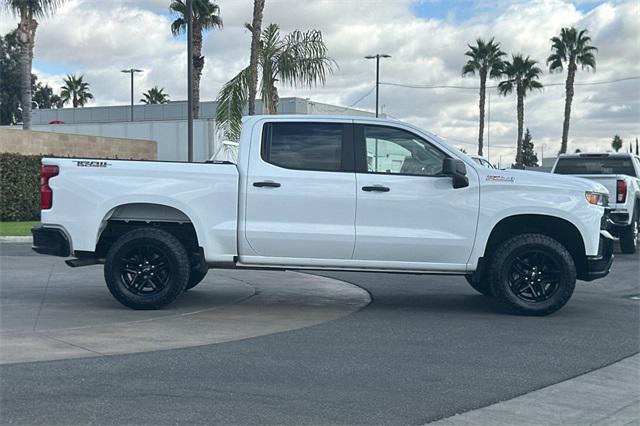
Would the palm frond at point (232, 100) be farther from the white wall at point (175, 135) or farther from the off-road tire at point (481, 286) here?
the white wall at point (175, 135)

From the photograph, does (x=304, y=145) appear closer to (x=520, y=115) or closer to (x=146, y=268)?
(x=146, y=268)

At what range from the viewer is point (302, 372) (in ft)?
21.0

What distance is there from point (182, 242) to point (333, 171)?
1.98m

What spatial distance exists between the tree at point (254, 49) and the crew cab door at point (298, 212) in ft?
45.0

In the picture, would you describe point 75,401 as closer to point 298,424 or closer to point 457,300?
point 298,424

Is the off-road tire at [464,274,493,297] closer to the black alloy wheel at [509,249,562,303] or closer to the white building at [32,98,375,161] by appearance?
the black alloy wheel at [509,249,562,303]

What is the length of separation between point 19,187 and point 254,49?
8.71m

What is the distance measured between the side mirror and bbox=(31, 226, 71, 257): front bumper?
4.27 m

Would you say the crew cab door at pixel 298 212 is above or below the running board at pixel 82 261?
above

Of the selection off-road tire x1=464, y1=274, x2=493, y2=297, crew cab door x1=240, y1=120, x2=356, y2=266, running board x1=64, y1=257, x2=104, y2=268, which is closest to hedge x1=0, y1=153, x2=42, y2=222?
running board x1=64, y1=257, x2=104, y2=268

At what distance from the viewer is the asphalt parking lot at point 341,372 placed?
534 centimetres

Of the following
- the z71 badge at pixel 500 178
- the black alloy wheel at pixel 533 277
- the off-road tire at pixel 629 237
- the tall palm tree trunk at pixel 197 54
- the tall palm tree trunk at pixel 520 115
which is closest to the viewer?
the z71 badge at pixel 500 178

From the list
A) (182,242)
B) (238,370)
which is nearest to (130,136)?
(182,242)

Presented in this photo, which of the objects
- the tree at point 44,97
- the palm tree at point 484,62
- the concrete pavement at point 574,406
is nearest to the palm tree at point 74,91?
the tree at point 44,97
